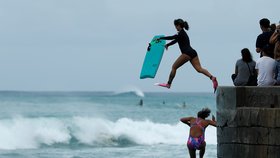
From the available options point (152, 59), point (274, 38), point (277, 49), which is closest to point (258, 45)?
point (274, 38)

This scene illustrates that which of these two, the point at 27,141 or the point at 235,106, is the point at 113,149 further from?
the point at 235,106

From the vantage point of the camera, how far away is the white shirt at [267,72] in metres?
13.0

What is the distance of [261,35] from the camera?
13703 mm

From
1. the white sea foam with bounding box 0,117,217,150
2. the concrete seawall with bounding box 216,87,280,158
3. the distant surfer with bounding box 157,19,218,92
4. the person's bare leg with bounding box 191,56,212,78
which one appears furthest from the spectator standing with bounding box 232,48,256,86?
the white sea foam with bounding box 0,117,217,150

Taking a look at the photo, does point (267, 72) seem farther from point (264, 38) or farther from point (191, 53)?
point (191, 53)

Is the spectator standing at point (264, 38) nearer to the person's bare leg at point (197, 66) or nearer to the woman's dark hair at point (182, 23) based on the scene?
the person's bare leg at point (197, 66)

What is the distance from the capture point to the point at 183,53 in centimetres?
1422

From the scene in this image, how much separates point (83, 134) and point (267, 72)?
85.0ft

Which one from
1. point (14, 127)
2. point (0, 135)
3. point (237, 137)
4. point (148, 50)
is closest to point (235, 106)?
point (237, 137)

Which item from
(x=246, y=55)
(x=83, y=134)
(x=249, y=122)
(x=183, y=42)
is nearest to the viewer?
(x=249, y=122)

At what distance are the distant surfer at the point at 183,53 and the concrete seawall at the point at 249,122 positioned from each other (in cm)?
141

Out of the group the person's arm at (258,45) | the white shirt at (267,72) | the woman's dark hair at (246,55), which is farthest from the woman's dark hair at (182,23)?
the white shirt at (267,72)

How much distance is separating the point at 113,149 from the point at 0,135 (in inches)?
277

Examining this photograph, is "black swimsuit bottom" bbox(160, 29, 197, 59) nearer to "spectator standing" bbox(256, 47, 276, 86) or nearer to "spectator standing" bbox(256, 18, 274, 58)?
"spectator standing" bbox(256, 18, 274, 58)
